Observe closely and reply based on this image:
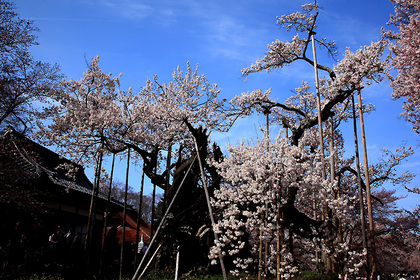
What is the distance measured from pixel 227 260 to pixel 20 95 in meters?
10.3

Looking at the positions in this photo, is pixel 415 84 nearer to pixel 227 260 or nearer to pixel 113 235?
pixel 227 260

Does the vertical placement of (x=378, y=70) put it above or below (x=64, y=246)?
above

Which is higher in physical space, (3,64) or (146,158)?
(3,64)

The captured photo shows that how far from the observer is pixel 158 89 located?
51.7 feet

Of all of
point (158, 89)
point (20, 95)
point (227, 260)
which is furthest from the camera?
point (158, 89)

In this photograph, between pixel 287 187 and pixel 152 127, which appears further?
pixel 152 127

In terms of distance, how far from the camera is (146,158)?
45.6ft

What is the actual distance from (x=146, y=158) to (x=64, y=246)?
4792 mm

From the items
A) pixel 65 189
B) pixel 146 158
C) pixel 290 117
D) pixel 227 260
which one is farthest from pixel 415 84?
pixel 65 189

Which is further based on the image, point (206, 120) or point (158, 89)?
point (158, 89)

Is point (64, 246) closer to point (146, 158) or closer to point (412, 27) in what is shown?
point (146, 158)

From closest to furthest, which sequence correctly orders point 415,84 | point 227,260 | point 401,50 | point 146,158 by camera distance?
point 415,84
point 401,50
point 227,260
point 146,158

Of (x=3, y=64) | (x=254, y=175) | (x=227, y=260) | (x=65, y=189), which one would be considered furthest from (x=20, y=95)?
(x=227, y=260)

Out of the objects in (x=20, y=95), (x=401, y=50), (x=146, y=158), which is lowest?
(x=146, y=158)
